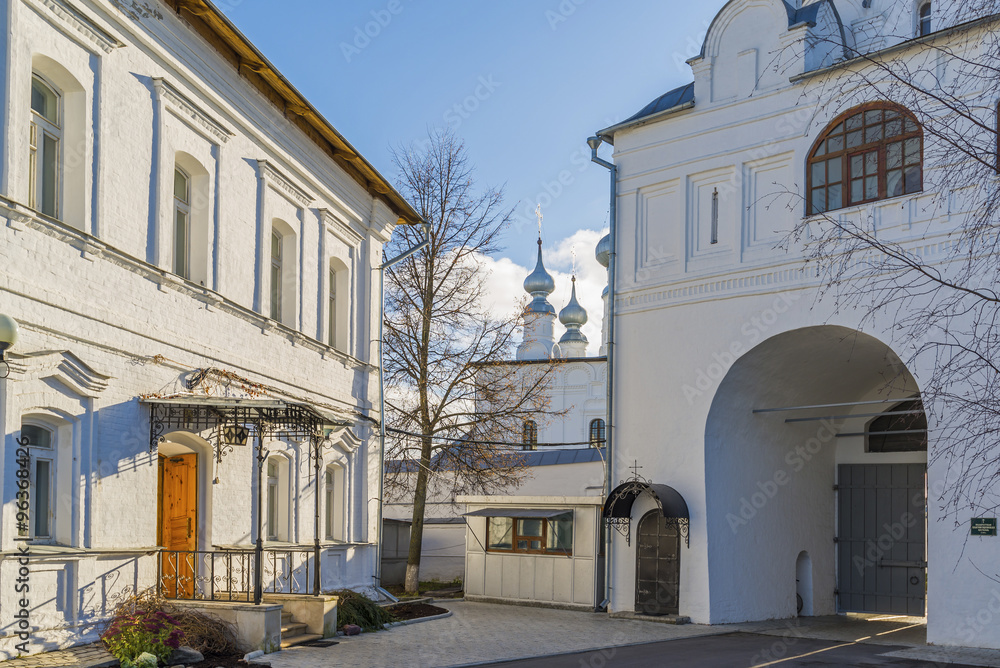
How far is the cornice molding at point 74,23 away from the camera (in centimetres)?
917

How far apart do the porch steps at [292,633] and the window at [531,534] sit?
6908 mm

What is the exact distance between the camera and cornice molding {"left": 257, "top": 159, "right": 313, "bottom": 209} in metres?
13.8

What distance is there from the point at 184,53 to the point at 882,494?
13.9 meters

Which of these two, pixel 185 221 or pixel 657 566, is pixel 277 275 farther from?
pixel 657 566

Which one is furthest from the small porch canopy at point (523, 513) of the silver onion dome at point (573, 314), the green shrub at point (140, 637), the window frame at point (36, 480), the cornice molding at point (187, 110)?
the silver onion dome at point (573, 314)

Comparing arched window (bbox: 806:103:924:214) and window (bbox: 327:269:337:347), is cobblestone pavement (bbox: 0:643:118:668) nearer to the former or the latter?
window (bbox: 327:269:337:347)

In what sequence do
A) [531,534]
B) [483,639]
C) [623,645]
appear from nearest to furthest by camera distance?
[623,645], [483,639], [531,534]

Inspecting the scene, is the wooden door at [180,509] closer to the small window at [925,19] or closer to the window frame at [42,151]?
the window frame at [42,151]

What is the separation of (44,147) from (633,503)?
35.8 ft

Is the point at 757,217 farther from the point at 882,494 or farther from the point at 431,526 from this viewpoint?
the point at 431,526

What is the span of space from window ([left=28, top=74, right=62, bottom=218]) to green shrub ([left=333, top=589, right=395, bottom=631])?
6649 millimetres

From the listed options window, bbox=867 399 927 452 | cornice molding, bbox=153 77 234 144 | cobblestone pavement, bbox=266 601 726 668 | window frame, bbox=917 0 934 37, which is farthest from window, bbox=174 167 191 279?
window, bbox=867 399 927 452

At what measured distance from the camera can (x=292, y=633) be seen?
1220 cm
